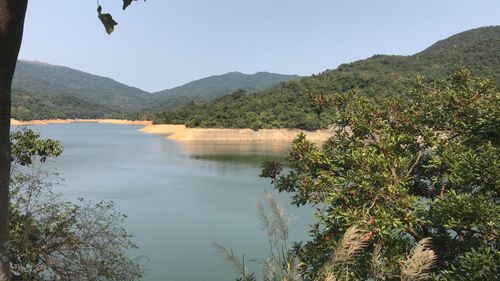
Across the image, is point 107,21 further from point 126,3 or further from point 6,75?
point 6,75

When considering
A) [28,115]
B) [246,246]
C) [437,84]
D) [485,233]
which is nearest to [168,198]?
[246,246]

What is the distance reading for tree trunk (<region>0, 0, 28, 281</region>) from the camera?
5.48ft

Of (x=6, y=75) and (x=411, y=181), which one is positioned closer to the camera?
(x=6, y=75)

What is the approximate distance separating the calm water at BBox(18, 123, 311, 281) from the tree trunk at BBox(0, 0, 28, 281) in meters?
1.80

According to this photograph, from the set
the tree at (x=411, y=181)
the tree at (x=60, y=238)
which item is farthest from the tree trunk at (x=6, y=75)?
the tree at (x=60, y=238)

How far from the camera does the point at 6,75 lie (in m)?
1.75

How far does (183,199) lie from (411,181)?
1619 centimetres

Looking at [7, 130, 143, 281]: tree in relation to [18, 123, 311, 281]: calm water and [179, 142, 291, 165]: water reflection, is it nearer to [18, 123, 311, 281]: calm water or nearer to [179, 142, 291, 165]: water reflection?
[18, 123, 311, 281]: calm water

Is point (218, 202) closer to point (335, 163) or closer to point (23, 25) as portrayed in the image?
point (335, 163)

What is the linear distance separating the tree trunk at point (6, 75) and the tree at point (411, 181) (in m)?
1.77

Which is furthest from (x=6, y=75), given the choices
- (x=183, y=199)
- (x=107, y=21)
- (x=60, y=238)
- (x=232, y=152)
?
(x=232, y=152)

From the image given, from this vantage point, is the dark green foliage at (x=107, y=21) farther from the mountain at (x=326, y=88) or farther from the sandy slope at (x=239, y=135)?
the sandy slope at (x=239, y=135)

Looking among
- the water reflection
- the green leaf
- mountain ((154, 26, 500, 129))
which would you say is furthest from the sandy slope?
the green leaf

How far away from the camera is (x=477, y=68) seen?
2532 inches
